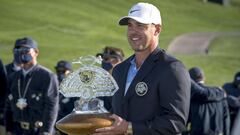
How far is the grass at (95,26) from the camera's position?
4000cm

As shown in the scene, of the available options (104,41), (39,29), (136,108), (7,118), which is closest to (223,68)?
(104,41)

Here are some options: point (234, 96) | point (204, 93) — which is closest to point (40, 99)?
point (204, 93)

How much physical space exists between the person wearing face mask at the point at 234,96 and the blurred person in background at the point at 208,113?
0.53 m

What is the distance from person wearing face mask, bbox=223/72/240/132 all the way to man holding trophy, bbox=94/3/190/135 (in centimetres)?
761

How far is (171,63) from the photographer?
5.02 m

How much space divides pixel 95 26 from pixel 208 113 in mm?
45171

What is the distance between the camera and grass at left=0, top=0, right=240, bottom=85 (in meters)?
40.0

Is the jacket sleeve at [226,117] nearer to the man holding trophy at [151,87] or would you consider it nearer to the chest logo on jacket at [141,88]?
the man holding trophy at [151,87]

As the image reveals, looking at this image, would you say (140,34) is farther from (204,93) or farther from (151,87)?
(204,93)

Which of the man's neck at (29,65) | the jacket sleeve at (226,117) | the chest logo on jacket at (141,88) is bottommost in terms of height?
the jacket sleeve at (226,117)

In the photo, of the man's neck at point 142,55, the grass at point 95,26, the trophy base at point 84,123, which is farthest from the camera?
the grass at point 95,26

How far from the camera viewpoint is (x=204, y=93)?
11469mm

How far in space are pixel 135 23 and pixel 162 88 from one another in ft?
1.61

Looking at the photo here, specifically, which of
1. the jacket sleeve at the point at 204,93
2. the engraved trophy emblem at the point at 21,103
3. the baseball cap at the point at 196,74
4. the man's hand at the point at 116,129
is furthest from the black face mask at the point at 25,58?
the man's hand at the point at 116,129
